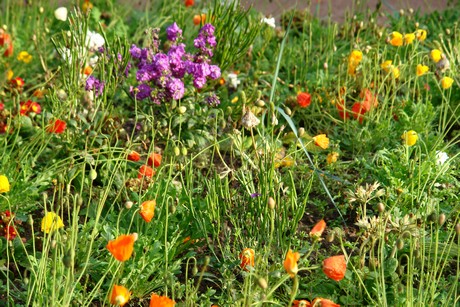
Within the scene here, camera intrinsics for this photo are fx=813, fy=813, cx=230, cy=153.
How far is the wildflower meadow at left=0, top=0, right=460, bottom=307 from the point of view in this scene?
2.38 meters

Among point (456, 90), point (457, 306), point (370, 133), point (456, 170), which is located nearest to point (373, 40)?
point (456, 90)

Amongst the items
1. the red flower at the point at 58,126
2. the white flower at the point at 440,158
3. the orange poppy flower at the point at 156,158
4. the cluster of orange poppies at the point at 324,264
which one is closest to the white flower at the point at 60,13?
the red flower at the point at 58,126

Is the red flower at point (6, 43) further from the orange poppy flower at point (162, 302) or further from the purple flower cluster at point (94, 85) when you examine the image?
the orange poppy flower at point (162, 302)

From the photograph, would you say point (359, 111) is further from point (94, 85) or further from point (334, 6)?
point (334, 6)

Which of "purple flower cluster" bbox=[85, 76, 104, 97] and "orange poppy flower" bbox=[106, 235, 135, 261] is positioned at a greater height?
"purple flower cluster" bbox=[85, 76, 104, 97]

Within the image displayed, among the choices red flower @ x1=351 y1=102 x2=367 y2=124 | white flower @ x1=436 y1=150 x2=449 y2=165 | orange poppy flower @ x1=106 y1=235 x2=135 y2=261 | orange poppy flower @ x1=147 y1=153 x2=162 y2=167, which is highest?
red flower @ x1=351 y1=102 x2=367 y2=124

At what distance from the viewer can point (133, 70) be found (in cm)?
396

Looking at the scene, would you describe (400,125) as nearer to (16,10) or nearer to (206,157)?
(206,157)

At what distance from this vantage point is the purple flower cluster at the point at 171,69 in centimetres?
308

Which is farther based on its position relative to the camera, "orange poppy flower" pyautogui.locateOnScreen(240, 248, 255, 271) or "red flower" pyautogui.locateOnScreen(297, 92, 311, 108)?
"red flower" pyautogui.locateOnScreen(297, 92, 311, 108)

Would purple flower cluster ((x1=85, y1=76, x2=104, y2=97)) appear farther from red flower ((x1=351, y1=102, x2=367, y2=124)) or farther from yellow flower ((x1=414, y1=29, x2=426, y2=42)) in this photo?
yellow flower ((x1=414, y1=29, x2=426, y2=42))

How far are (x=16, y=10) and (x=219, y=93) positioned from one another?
1.54 meters

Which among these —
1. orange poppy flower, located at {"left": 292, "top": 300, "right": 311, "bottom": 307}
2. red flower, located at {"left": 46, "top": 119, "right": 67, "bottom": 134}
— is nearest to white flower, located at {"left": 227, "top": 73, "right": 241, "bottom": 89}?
red flower, located at {"left": 46, "top": 119, "right": 67, "bottom": 134}

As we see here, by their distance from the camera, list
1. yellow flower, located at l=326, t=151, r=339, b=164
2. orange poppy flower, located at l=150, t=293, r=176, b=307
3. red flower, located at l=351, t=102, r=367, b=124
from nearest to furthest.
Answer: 1. orange poppy flower, located at l=150, t=293, r=176, b=307
2. yellow flower, located at l=326, t=151, r=339, b=164
3. red flower, located at l=351, t=102, r=367, b=124
